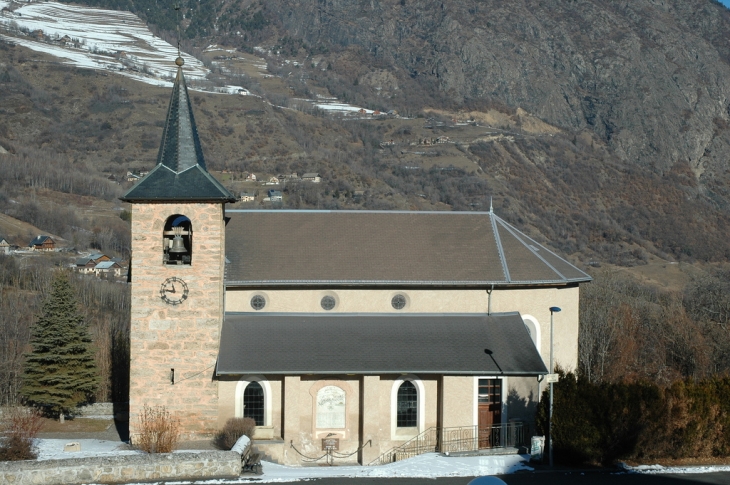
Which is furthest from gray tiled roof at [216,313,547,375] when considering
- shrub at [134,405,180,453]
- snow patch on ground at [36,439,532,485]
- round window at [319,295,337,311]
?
snow patch on ground at [36,439,532,485]

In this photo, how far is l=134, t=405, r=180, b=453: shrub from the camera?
24750 millimetres

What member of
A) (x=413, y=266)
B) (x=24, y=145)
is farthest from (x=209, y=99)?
(x=413, y=266)

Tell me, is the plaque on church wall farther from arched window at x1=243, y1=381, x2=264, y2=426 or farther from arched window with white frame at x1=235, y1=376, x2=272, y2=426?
arched window at x1=243, y1=381, x2=264, y2=426

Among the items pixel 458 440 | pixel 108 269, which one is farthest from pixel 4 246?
pixel 458 440

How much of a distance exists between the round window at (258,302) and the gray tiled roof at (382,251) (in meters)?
0.69

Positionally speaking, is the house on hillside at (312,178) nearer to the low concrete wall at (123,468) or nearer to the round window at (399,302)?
the round window at (399,302)

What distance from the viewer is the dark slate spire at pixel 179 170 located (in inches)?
1072

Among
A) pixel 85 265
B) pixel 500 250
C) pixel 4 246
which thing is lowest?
pixel 85 265

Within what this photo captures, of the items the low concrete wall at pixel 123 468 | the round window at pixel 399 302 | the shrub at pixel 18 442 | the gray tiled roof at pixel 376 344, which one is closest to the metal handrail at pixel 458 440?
the gray tiled roof at pixel 376 344

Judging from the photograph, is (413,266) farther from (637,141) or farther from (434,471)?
(637,141)

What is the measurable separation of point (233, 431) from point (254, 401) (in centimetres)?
184

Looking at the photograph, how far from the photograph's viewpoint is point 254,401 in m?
28.1

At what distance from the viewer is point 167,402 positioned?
27562 mm

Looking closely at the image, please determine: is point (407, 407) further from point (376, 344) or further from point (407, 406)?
point (376, 344)
